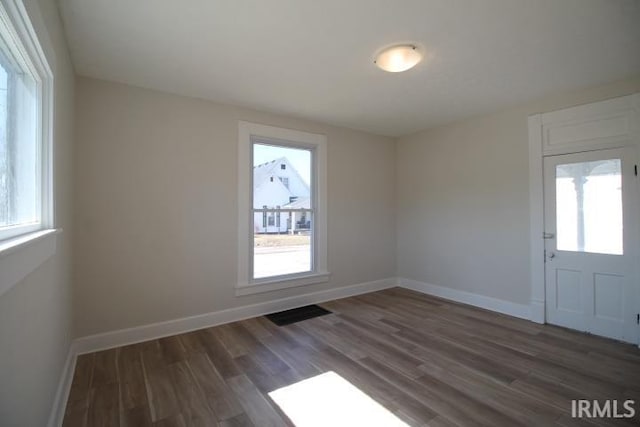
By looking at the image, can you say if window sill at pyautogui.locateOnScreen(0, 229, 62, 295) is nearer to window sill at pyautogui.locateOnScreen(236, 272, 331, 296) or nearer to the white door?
window sill at pyautogui.locateOnScreen(236, 272, 331, 296)

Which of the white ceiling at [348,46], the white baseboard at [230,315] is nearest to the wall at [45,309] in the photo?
the white baseboard at [230,315]

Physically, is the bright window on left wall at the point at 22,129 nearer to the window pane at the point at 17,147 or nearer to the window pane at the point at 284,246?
the window pane at the point at 17,147

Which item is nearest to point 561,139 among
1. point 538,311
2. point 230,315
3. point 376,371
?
point 538,311

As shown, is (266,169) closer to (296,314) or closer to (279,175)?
(279,175)

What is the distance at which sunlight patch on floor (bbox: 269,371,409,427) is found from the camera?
1.84m

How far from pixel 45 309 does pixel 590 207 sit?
473 cm

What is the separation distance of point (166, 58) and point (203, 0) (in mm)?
880

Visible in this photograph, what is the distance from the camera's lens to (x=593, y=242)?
3.15 metres

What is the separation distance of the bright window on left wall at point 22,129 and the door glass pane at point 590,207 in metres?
4.58

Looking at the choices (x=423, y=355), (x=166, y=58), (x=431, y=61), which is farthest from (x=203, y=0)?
(x=423, y=355)

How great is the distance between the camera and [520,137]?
3639 mm

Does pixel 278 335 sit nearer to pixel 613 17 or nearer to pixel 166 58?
pixel 166 58

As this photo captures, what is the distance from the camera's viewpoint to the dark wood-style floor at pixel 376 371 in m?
1.91

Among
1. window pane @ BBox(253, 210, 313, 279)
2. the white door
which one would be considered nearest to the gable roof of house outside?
window pane @ BBox(253, 210, 313, 279)
